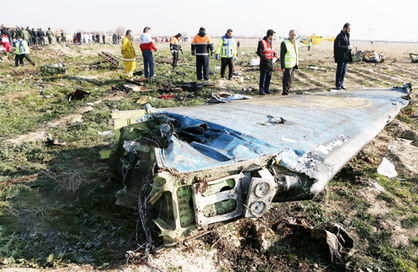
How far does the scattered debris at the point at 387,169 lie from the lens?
4.42m

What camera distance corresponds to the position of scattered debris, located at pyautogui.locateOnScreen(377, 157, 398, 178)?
442cm

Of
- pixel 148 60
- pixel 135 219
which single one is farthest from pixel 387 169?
pixel 148 60

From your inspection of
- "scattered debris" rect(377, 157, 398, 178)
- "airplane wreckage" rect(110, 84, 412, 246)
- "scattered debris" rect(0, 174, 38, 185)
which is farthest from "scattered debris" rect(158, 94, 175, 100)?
"scattered debris" rect(377, 157, 398, 178)

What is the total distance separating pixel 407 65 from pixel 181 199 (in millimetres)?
17437

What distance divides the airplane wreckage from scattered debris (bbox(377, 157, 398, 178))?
24.5 inches

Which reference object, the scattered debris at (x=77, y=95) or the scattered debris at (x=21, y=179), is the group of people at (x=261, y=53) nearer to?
the scattered debris at (x=77, y=95)

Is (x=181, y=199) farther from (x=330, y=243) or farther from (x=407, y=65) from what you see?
(x=407, y=65)

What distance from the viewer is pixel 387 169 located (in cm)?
452

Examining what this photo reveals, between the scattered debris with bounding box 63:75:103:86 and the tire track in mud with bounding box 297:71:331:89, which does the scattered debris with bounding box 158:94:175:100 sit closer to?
the scattered debris with bounding box 63:75:103:86

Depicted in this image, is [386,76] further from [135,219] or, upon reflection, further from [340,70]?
[135,219]

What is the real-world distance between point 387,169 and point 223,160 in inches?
131

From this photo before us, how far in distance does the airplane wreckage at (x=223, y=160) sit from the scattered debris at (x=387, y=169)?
62cm

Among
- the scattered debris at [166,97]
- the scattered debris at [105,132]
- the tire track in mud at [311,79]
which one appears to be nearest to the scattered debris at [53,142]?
the scattered debris at [105,132]

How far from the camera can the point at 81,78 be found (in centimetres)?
1121
